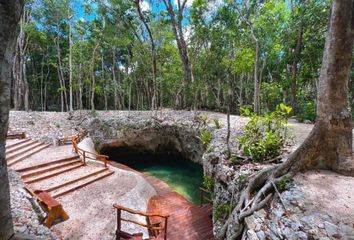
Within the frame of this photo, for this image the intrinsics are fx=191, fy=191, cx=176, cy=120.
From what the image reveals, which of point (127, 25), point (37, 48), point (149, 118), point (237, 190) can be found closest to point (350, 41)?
point (237, 190)

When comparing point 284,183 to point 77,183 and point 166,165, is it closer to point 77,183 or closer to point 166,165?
point 77,183

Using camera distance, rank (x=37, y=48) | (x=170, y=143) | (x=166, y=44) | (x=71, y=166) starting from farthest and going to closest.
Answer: (x=37, y=48) < (x=166, y=44) < (x=170, y=143) < (x=71, y=166)

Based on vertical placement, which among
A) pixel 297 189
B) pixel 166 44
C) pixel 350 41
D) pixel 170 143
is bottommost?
pixel 170 143

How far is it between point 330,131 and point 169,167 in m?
Result: 12.1

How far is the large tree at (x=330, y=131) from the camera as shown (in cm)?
336

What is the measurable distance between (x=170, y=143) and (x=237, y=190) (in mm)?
11663

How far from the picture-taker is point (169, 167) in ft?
48.3

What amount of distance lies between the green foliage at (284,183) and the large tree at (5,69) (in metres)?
3.97

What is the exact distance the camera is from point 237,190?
4500 millimetres

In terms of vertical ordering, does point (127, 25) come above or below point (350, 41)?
above

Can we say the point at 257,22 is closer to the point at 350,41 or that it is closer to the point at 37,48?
the point at 350,41

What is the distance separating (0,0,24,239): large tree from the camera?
1743mm

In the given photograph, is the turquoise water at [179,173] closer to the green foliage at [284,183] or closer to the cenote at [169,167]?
the cenote at [169,167]

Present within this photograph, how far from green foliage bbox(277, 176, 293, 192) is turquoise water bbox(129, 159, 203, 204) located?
709 cm
